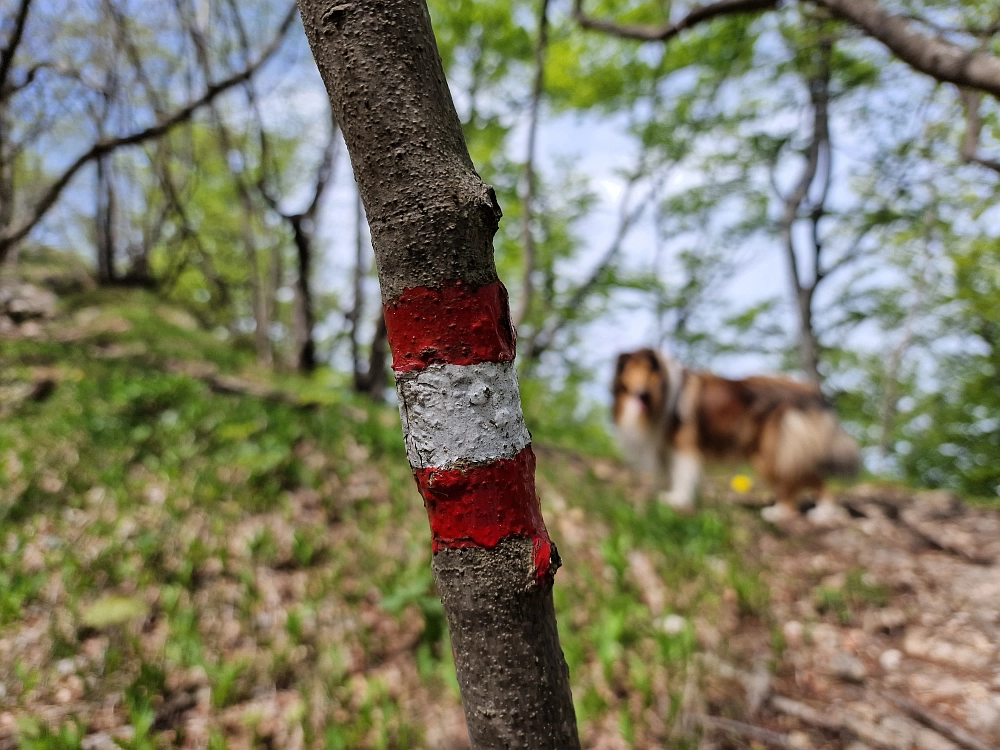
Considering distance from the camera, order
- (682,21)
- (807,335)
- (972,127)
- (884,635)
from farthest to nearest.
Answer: (807,335)
(884,635)
(682,21)
(972,127)

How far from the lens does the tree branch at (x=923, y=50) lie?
1.65 m

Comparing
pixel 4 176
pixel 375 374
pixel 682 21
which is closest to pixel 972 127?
pixel 682 21

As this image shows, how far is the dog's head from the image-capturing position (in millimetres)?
4480

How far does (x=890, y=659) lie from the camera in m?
2.58

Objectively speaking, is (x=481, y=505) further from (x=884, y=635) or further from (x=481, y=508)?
(x=884, y=635)

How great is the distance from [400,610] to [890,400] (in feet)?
40.1

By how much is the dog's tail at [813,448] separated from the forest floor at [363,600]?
426 millimetres

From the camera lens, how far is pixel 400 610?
2.78m

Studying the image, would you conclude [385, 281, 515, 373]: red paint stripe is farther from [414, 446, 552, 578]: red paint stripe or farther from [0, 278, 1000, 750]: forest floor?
[0, 278, 1000, 750]: forest floor

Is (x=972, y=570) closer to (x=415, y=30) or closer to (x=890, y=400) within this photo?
(x=415, y=30)

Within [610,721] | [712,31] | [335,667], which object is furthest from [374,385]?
[712,31]

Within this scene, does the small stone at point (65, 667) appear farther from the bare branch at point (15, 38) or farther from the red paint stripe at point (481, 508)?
the bare branch at point (15, 38)

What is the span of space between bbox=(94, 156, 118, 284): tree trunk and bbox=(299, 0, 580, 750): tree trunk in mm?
8376

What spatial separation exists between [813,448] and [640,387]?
1391 millimetres
